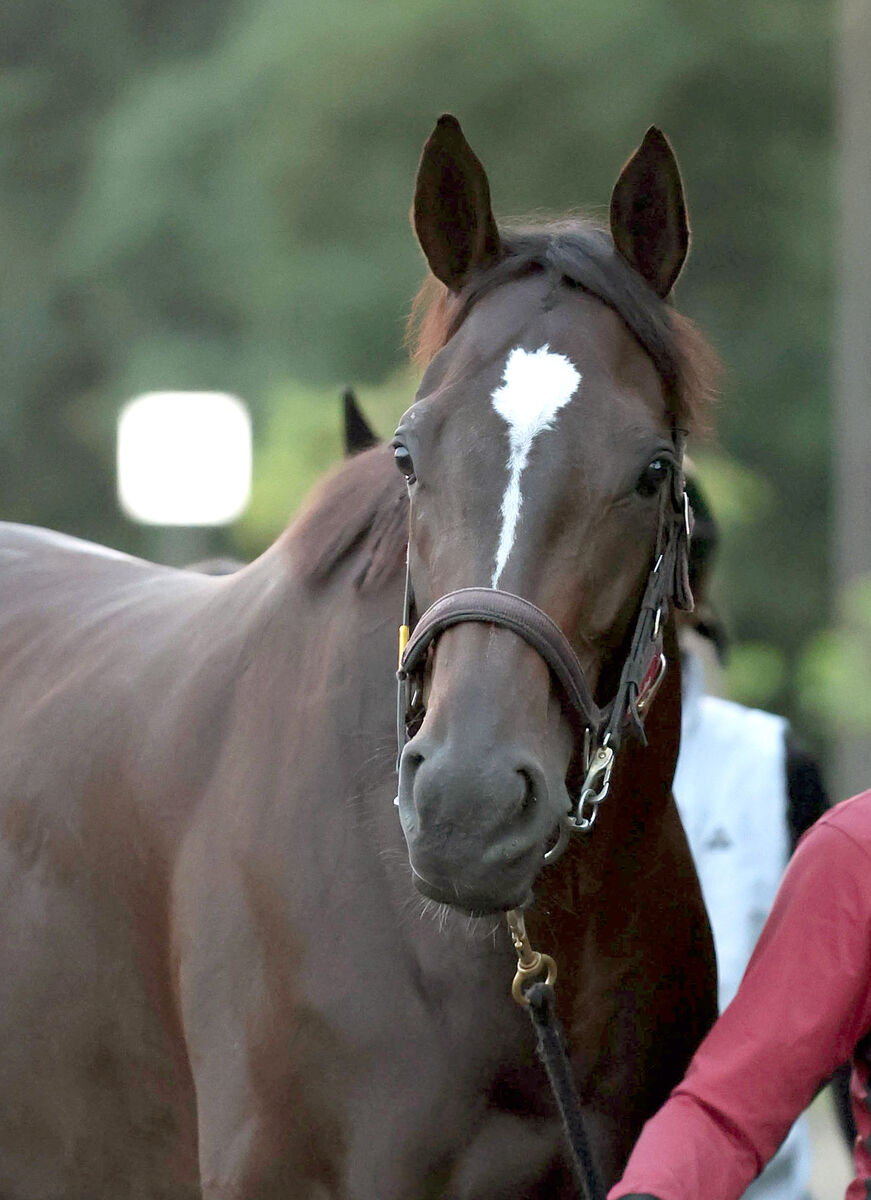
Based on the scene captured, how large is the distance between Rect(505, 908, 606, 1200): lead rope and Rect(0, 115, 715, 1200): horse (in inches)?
1.5

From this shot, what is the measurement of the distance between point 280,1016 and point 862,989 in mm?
745

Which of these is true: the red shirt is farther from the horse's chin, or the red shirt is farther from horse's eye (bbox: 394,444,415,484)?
horse's eye (bbox: 394,444,415,484)

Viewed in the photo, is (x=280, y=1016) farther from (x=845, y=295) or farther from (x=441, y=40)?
(x=441, y=40)

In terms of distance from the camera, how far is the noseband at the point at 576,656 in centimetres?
204

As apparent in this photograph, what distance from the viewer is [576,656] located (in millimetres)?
2123

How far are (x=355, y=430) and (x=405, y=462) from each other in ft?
3.30

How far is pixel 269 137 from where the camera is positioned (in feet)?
29.3

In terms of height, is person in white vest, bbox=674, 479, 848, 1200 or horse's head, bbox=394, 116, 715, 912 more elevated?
horse's head, bbox=394, 116, 715, 912

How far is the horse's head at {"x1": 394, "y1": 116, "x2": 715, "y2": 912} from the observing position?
6.34ft

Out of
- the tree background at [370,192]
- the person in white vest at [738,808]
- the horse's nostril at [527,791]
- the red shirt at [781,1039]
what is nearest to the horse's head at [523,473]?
the horse's nostril at [527,791]

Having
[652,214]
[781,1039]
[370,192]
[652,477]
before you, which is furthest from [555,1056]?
[370,192]

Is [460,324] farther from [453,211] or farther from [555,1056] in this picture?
[555,1056]

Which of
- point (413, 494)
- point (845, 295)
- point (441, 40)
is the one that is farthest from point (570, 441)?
point (441, 40)

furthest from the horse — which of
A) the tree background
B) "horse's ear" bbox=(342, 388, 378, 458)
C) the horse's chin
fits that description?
the tree background
